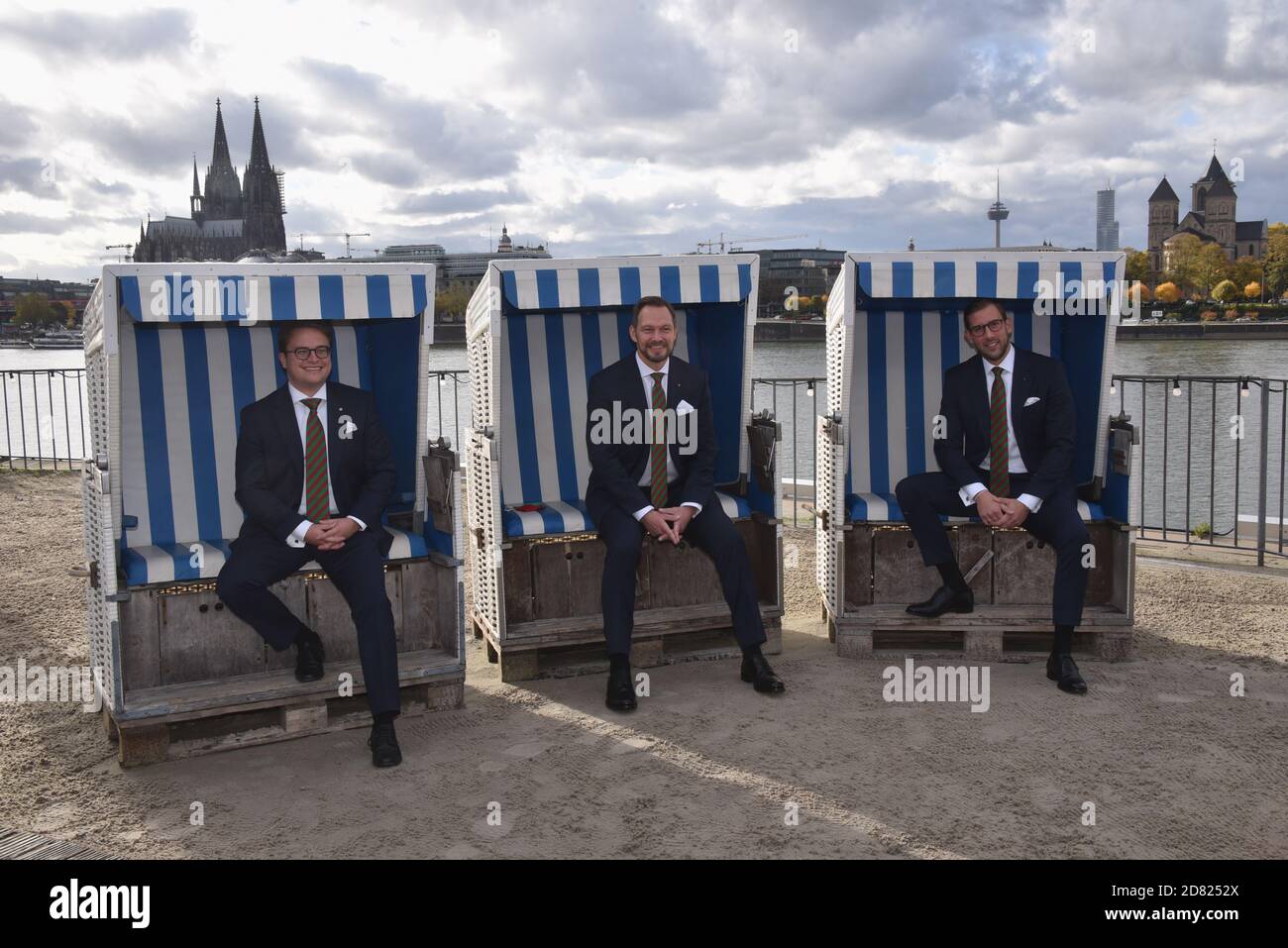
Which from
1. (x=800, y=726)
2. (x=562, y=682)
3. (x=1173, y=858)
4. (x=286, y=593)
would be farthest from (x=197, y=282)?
(x=1173, y=858)

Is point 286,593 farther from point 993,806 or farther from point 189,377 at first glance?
point 993,806

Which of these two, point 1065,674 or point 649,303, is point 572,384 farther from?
point 1065,674

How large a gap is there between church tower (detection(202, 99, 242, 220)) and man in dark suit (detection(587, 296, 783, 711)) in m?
163

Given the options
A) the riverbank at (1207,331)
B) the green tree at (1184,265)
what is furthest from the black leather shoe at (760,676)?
the green tree at (1184,265)

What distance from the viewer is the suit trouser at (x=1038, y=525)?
587 cm

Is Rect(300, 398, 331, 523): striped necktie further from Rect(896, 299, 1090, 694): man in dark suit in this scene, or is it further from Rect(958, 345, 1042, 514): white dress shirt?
Rect(958, 345, 1042, 514): white dress shirt

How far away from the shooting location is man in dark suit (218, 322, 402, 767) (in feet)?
16.6

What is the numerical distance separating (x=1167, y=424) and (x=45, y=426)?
27410 millimetres

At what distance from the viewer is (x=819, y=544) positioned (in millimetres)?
6895

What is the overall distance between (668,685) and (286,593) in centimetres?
196

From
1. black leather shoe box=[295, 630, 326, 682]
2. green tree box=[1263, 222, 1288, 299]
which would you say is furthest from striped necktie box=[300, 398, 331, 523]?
green tree box=[1263, 222, 1288, 299]

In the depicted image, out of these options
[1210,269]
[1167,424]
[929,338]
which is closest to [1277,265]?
[1210,269]

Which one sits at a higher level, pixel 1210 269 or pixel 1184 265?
pixel 1184 265

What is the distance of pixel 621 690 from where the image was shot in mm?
5488
